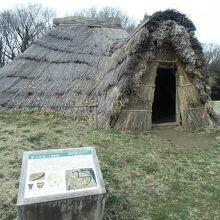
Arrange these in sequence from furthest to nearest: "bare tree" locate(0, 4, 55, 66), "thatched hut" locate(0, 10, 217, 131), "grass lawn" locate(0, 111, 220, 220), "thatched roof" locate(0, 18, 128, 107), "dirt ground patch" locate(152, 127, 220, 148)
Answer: "bare tree" locate(0, 4, 55, 66) → "thatched roof" locate(0, 18, 128, 107) → "thatched hut" locate(0, 10, 217, 131) → "dirt ground patch" locate(152, 127, 220, 148) → "grass lawn" locate(0, 111, 220, 220)

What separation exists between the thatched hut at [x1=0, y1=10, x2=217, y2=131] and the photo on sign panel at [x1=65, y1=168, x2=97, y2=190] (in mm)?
4638

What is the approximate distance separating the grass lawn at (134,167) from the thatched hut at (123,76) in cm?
83

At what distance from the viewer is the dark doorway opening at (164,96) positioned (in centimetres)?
1167

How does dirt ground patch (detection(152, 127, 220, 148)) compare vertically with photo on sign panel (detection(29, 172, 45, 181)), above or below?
below

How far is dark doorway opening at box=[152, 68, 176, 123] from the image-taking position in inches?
459

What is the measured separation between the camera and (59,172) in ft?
13.2

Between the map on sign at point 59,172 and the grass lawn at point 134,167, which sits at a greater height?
the map on sign at point 59,172

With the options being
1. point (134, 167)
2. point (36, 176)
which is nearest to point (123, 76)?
point (134, 167)

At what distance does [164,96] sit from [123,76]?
4494 mm

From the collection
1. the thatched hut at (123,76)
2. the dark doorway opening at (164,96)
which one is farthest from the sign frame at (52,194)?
the dark doorway opening at (164,96)

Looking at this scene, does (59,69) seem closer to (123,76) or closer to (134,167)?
(123,76)

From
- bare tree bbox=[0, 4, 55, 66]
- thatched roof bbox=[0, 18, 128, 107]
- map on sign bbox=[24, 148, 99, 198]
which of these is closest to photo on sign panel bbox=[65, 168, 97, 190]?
map on sign bbox=[24, 148, 99, 198]

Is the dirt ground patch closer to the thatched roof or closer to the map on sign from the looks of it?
the thatched roof

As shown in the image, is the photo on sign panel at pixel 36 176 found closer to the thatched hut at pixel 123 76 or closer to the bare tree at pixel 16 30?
the thatched hut at pixel 123 76
